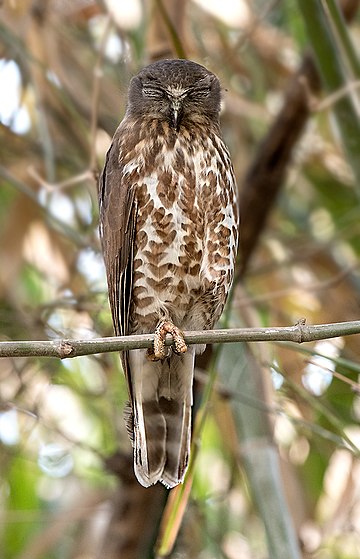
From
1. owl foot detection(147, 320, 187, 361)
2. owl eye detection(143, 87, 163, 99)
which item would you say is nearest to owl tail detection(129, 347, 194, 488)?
owl foot detection(147, 320, 187, 361)

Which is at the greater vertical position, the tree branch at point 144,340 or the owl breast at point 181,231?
the owl breast at point 181,231

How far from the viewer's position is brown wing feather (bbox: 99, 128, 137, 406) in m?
3.31

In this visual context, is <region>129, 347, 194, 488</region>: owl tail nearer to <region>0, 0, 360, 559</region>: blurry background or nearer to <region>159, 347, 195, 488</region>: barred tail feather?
<region>159, 347, 195, 488</region>: barred tail feather

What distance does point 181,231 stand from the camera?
10.8ft

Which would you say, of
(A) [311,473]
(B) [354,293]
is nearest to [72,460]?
(A) [311,473]

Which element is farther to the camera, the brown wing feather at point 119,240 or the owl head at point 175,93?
the owl head at point 175,93

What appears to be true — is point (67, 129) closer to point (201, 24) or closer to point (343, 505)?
point (201, 24)

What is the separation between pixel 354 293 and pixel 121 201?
1.33 metres

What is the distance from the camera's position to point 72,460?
4.32 meters

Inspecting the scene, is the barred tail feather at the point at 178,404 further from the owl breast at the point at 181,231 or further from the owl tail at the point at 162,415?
the owl breast at the point at 181,231

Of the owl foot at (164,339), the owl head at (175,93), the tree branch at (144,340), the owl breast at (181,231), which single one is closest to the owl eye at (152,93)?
the owl head at (175,93)

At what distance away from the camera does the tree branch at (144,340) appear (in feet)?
7.34

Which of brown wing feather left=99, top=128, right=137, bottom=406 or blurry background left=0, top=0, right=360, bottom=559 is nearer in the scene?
brown wing feather left=99, top=128, right=137, bottom=406

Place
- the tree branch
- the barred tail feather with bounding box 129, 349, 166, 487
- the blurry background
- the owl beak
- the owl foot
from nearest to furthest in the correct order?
the tree branch
the owl foot
the barred tail feather with bounding box 129, 349, 166, 487
the owl beak
the blurry background
